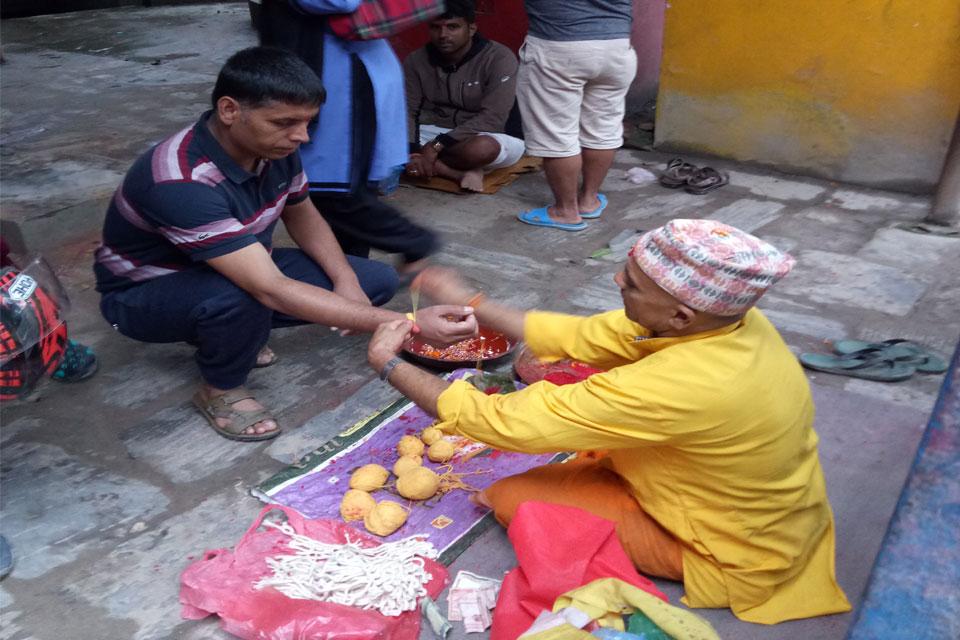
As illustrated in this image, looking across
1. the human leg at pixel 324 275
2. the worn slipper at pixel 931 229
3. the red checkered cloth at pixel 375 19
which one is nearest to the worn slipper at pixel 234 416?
the human leg at pixel 324 275

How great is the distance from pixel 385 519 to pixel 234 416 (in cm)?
80

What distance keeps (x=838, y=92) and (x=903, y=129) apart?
43 cm

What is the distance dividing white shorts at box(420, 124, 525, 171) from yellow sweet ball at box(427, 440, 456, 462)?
3028 millimetres

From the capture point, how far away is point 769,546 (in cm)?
225

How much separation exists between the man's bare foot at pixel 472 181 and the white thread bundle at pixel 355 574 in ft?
10.9

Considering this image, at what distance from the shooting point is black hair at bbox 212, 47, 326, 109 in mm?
2729

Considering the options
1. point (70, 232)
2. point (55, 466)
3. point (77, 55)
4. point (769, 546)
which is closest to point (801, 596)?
point (769, 546)

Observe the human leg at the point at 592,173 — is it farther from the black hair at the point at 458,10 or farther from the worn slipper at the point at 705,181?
the black hair at the point at 458,10

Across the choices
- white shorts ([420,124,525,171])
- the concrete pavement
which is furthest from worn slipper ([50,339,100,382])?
white shorts ([420,124,525,171])

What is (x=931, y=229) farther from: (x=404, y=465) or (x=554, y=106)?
(x=404, y=465)

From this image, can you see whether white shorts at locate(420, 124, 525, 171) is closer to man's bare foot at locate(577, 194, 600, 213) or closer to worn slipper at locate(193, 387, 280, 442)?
man's bare foot at locate(577, 194, 600, 213)

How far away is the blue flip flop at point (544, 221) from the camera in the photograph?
505cm

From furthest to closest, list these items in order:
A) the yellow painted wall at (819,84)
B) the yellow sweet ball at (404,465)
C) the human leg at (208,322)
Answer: the yellow painted wall at (819,84) → the human leg at (208,322) → the yellow sweet ball at (404,465)

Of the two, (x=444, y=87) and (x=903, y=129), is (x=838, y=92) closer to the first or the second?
(x=903, y=129)
